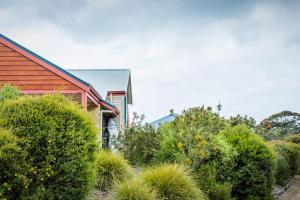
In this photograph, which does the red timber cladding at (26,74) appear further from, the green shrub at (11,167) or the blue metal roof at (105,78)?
the blue metal roof at (105,78)

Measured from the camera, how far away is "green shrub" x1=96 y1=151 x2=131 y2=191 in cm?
651

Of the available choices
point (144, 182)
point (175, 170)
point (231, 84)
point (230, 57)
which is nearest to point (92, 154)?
point (144, 182)

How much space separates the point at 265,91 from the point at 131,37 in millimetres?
9335

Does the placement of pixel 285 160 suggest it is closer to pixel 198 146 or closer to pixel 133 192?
pixel 198 146

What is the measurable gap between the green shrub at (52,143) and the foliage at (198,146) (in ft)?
11.3

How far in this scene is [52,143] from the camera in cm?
429

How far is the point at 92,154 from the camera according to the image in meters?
4.92

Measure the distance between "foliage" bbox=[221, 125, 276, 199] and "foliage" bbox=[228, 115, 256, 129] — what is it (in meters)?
3.61

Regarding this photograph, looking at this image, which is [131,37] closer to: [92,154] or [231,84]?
[231,84]

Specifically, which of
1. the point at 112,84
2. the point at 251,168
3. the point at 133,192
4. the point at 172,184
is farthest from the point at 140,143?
the point at 112,84

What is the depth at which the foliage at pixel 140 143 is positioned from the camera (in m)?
9.88

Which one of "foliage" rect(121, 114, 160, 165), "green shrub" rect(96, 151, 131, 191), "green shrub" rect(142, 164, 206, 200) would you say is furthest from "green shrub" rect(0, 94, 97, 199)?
"foliage" rect(121, 114, 160, 165)

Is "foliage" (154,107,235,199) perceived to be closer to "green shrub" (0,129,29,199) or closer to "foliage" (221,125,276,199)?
"foliage" (221,125,276,199)

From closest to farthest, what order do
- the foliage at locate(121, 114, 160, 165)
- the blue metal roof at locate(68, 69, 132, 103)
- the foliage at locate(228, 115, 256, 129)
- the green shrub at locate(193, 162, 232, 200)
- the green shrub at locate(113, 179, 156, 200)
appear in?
the green shrub at locate(113, 179, 156, 200)
the green shrub at locate(193, 162, 232, 200)
the foliage at locate(121, 114, 160, 165)
the foliage at locate(228, 115, 256, 129)
the blue metal roof at locate(68, 69, 132, 103)
